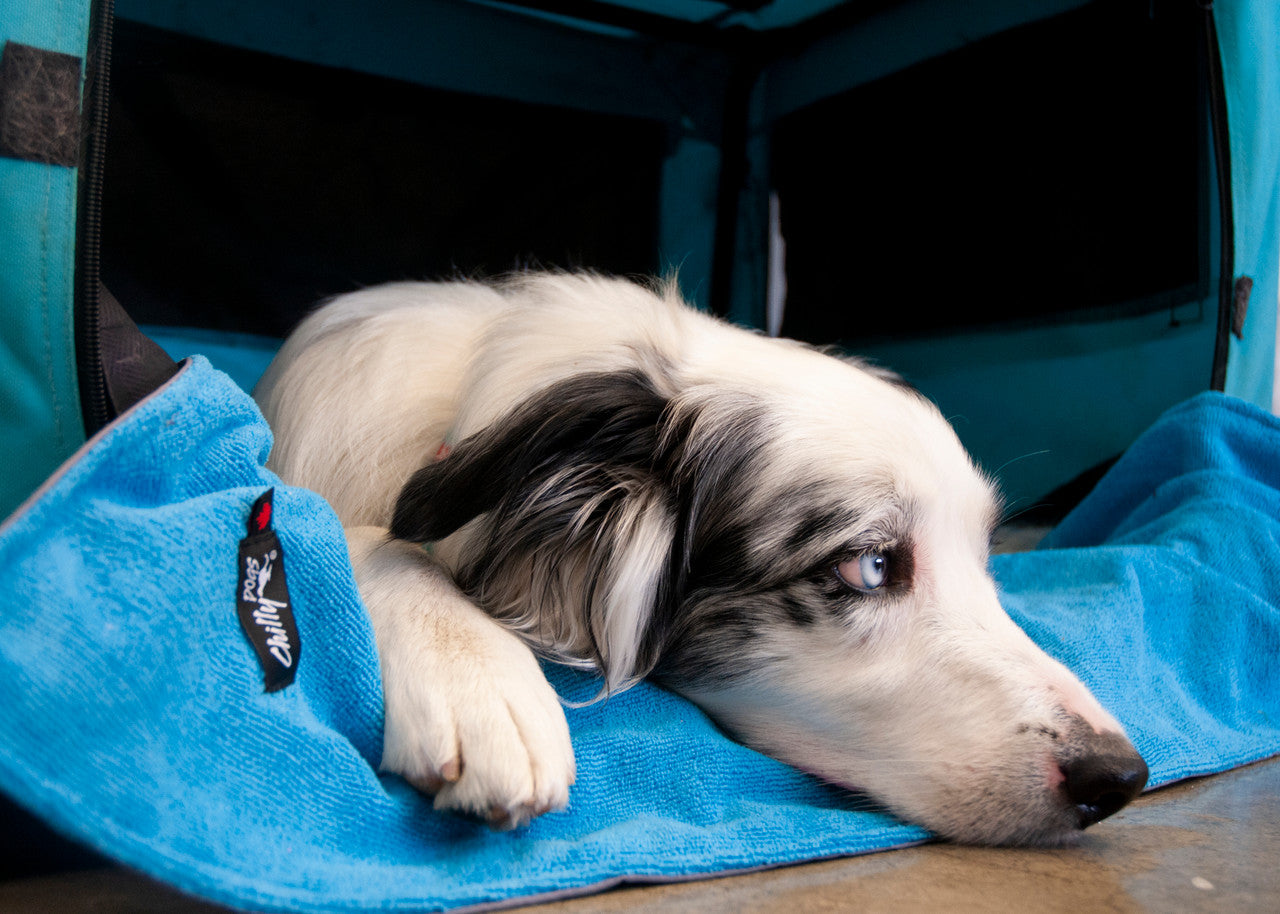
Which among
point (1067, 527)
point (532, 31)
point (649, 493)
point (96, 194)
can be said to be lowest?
point (1067, 527)

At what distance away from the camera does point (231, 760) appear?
0.98 metres

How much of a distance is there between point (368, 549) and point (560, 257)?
96.7 inches

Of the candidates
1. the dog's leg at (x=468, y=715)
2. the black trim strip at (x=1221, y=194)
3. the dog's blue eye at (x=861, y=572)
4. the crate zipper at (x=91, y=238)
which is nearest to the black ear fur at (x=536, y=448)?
the dog's leg at (x=468, y=715)

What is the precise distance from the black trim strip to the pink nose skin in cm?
177

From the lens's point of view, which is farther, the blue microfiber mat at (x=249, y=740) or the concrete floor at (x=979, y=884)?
the concrete floor at (x=979, y=884)

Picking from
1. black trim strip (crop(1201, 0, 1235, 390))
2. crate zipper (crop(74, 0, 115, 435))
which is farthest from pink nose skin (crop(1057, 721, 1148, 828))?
black trim strip (crop(1201, 0, 1235, 390))

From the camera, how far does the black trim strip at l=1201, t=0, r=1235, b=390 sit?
2.44 metres

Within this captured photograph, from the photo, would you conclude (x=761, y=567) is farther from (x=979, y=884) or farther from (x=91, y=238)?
(x=91, y=238)

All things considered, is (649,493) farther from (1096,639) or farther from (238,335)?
(238,335)

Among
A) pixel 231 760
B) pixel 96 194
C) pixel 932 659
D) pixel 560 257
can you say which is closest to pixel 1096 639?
pixel 932 659

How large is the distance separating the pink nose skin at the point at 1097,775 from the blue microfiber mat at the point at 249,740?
8.4 inches

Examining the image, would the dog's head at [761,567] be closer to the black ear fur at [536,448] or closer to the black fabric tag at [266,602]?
the black ear fur at [536,448]

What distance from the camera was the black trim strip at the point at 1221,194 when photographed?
244cm

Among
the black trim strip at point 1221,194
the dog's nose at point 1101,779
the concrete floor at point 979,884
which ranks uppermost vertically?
the black trim strip at point 1221,194
